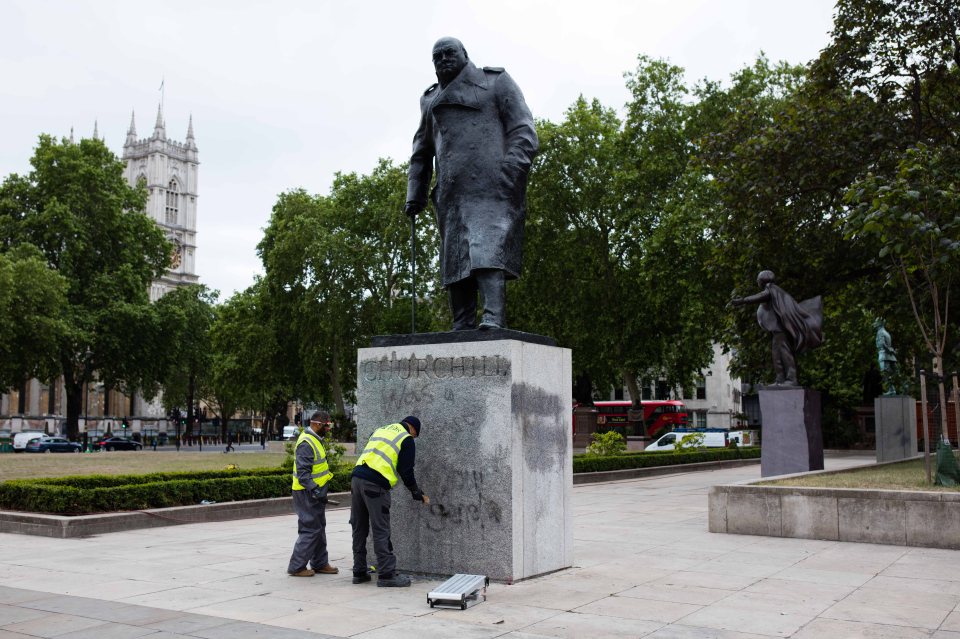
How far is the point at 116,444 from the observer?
56562 millimetres

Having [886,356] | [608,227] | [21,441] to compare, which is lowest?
[21,441]

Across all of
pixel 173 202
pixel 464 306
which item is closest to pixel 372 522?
pixel 464 306

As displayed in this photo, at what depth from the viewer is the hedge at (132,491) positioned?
41.8ft

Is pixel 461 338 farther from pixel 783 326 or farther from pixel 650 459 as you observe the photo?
pixel 650 459

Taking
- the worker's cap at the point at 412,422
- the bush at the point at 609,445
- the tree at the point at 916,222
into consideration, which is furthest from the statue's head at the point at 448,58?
the bush at the point at 609,445

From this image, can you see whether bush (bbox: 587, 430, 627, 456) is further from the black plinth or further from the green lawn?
the black plinth

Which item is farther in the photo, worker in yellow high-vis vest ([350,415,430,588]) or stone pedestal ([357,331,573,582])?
stone pedestal ([357,331,573,582])

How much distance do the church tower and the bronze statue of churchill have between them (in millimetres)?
125806

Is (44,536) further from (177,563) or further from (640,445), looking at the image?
(640,445)

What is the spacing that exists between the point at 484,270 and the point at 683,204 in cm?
2639

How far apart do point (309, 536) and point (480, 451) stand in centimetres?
195

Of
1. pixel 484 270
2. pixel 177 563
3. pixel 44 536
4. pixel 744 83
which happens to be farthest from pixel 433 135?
pixel 744 83

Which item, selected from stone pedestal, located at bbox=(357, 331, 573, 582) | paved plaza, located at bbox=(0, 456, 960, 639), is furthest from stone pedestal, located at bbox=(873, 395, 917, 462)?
stone pedestal, located at bbox=(357, 331, 573, 582)

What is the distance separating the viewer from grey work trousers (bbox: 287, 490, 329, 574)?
8.51 m
